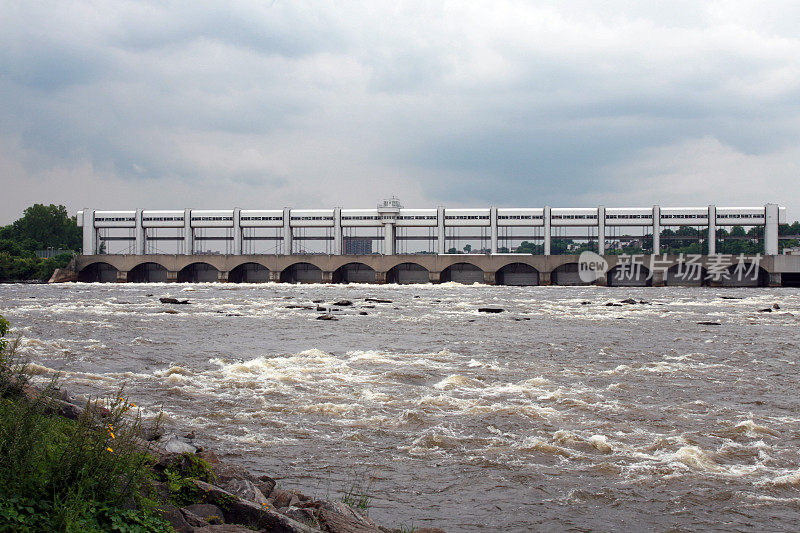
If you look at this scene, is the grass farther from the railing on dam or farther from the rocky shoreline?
the railing on dam

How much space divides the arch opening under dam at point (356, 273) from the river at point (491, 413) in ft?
206

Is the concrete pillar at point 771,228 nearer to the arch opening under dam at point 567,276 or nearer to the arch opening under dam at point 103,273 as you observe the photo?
the arch opening under dam at point 567,276

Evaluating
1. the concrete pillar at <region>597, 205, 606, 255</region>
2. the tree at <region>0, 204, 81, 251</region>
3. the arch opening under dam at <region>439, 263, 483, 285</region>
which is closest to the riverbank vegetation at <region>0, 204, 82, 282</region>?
the tree at <region>0, 204, 81, 251</region>

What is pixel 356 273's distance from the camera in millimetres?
92000

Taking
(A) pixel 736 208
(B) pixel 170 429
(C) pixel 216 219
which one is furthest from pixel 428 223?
(B) pixel 170 429

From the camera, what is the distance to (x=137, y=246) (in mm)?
92562

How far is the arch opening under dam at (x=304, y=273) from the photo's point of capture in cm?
9244

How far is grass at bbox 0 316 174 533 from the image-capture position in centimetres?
484

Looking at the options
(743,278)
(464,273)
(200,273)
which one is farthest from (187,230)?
(743,278)

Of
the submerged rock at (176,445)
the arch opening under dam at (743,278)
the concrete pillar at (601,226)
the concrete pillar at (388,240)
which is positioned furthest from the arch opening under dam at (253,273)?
the submerged rock at (176,445)

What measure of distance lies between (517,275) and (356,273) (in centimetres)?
2331

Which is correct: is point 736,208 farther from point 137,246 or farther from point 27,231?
point 27,231

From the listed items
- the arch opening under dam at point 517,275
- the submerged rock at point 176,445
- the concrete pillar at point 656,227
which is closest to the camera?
the submerged rock at point 176,445

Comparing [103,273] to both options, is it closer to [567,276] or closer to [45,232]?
[45,232]
